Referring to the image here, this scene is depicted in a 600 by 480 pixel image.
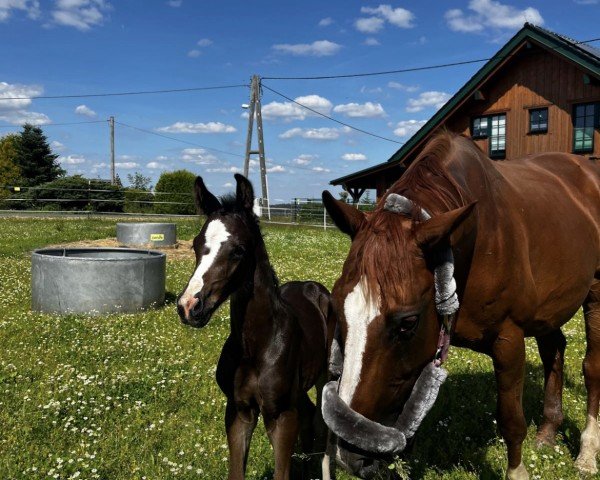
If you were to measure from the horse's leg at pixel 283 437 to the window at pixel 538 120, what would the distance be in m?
24.0

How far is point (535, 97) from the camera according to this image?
946 inches

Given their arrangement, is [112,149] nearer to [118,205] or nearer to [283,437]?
[118,205]

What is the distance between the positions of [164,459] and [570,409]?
168 inches

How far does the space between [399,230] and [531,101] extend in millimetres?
25131

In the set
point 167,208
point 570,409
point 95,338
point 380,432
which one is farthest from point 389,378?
point 167,208

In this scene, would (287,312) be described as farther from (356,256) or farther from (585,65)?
(585,65)

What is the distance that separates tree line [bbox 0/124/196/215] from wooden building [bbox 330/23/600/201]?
21.3 meters

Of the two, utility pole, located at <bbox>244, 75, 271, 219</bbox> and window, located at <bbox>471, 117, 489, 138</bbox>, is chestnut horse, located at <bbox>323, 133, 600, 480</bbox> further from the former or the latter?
utility pole, located at <bbox>244, 75, 271, 219</bbox>

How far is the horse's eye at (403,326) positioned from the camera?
2146 mm

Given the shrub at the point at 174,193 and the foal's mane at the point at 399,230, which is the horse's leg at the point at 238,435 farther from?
the shrub at the point at 174,193

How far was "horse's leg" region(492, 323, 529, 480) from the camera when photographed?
129 inches

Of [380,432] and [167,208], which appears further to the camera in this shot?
[167,208]

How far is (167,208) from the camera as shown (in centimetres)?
4366

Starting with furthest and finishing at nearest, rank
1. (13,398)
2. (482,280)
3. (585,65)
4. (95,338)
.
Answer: (585,65) < (95,338) < (13,398) < (482,280)
